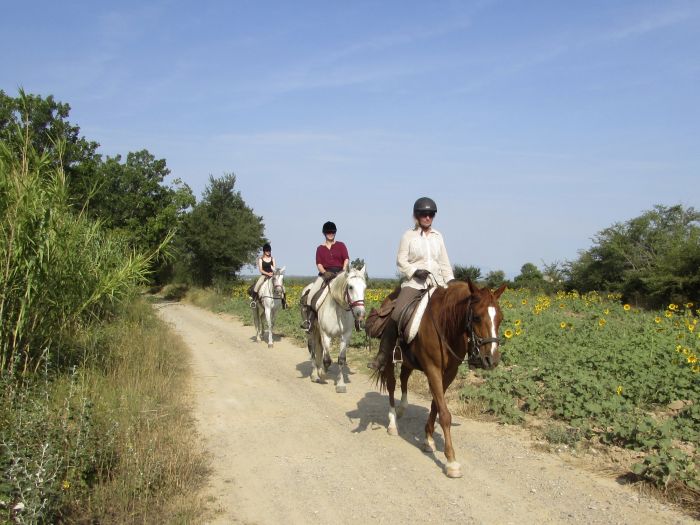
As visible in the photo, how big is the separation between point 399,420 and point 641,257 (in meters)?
25.4

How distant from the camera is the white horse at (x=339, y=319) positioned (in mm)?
9133

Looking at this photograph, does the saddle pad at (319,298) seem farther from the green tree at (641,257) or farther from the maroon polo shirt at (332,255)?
the green tree at (641,257)

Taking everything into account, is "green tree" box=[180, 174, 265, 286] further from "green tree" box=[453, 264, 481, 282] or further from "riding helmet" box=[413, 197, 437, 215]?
"riding helmet" box=[413, 197, 437, 215]

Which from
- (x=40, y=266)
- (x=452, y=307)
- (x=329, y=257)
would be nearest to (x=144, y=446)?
(x=40, y=266)

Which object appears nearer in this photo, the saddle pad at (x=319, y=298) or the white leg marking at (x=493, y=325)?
the white leg marking at (x=493, y=325)

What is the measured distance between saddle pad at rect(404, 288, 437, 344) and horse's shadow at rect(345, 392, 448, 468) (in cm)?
143

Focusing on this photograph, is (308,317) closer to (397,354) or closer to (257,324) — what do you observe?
(397,354)

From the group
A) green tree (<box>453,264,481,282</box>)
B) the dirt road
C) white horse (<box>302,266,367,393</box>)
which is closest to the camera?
the dirt road

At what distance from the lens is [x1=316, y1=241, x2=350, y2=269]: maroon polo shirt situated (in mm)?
10961

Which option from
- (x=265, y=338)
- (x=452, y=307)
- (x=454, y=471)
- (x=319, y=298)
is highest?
(x=452, y=307)

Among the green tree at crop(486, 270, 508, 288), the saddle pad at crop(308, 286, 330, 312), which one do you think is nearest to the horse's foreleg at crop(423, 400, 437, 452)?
the saddle pad at crop(308, 286, 330, 312)

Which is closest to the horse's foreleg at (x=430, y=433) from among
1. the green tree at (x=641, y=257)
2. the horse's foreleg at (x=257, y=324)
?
the horse's foreleg at (x=257, y=324)

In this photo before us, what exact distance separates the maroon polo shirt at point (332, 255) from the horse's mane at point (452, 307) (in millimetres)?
4765

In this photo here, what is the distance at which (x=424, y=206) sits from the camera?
6.95 metres
